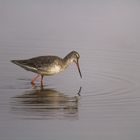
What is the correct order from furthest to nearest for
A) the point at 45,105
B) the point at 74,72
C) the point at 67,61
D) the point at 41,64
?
the point at 74,72 → the point at 67,61 → the point at 41,64 → the point at 45,105

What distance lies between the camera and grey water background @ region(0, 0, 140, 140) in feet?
34.9

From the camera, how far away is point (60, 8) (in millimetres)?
22000

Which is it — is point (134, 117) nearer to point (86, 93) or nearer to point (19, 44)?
point (86, 93)

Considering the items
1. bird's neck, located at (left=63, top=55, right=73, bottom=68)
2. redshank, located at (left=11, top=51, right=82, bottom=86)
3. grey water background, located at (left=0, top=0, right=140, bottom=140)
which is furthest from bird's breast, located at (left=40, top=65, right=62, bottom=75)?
bird's neck, located at (left=63, top=55, right=73, bottom=68)

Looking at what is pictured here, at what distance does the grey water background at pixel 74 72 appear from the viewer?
10.6 m

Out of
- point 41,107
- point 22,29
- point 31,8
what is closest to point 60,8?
point 31,8

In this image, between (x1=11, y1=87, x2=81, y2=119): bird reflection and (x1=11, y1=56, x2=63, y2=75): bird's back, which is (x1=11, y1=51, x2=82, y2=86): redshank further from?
(x1=11, y1=87, x2=81, y2=119): bird reflection

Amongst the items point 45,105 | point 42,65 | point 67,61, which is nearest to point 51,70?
point 42,65

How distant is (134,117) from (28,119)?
1.73 metres

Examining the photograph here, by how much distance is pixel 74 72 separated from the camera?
15508mm

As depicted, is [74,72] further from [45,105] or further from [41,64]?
[45,105]

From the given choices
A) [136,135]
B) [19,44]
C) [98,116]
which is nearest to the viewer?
[136,135]

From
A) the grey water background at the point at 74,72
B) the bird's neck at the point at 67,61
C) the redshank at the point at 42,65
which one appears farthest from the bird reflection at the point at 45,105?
the bird's neck at the point at 67,61

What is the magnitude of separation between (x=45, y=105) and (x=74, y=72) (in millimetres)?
3512
